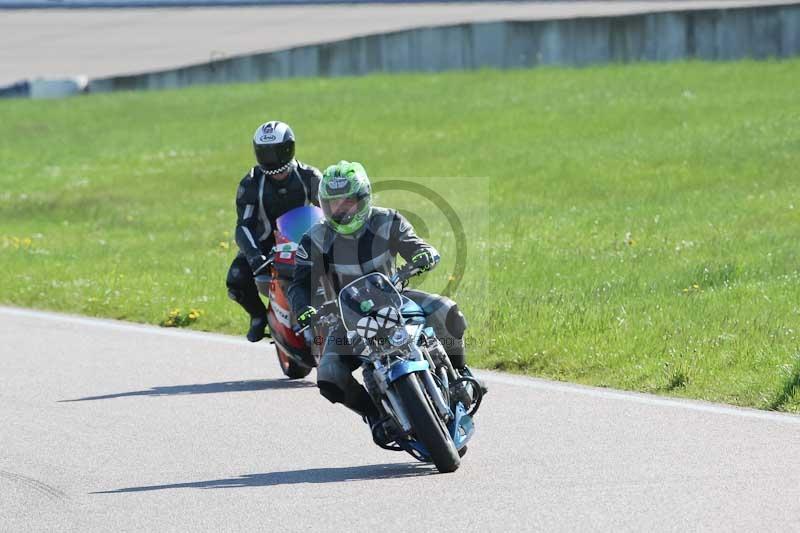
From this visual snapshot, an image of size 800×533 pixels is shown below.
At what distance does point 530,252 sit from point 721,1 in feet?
91.2

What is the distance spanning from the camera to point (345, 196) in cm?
→ 818

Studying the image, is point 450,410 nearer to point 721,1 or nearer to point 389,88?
point 389,88

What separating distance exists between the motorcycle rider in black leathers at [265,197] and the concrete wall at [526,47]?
22.3 meters

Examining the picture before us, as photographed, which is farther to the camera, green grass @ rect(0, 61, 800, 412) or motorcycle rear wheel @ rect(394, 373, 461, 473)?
green grass @ rect(0, 61, 800, 412)

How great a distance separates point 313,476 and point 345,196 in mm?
1434

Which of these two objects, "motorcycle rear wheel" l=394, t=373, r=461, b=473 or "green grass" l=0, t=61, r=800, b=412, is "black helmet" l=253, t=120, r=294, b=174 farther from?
"motorcycle rear wheel" l=394, t=373, r=461, b=473

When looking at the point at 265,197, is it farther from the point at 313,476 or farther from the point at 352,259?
the point at 313,476

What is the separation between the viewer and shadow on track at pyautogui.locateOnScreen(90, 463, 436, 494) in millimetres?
7844

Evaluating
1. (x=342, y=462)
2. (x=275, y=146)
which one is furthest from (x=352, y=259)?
(x=275, y=146)

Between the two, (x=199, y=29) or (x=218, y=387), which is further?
(x=199, y=29)

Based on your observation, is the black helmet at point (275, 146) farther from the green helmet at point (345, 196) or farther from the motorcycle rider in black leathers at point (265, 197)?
the green helmet at point (345, 196)

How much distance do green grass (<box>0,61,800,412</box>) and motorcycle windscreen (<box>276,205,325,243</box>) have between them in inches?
65.9

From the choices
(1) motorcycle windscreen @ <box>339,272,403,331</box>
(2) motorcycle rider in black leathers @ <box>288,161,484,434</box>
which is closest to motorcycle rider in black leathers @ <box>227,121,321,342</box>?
(2) motorcycle rider in black leathers @ <box>288,161,484,434</box>

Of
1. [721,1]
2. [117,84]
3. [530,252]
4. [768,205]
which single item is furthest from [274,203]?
[721,1]
